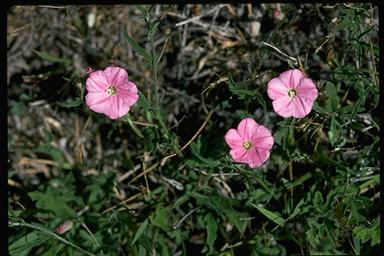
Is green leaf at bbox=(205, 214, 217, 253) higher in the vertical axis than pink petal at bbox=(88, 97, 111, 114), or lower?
lower

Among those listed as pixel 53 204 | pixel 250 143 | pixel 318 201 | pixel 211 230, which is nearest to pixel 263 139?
pixel 250 143

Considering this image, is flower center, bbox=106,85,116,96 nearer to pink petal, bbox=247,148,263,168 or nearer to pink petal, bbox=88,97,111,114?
pink petal, bbox=88,97,111,114

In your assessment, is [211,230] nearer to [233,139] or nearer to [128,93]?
[233,139]


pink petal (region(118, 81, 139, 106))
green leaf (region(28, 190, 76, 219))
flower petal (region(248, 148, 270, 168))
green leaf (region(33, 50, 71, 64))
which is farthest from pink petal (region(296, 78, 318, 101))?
green leaf (region(33, 50, 71, 64))

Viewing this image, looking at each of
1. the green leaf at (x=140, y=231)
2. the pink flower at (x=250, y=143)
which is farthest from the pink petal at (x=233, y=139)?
the green leaf at (x=140, y=231)

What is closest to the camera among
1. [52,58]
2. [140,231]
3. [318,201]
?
[318,201]

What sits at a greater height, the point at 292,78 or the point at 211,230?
the point at 292,78

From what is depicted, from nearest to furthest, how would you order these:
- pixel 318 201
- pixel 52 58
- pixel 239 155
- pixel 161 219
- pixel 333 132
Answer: pixel 239 155
pixel 333 132
pixel 318 201
pixel 161 219
pixel 52 58

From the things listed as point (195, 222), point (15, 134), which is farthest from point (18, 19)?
point (195, 222)
